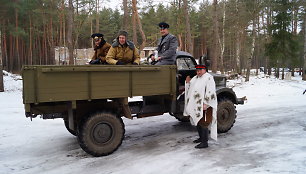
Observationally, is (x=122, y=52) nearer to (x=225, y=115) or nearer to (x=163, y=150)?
(x=163, y=150)

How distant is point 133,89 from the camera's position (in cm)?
463

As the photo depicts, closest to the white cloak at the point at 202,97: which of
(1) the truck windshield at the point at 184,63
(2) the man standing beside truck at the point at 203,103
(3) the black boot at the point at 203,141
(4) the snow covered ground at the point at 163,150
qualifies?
(2) the man standing beside truck at the point at 203,103

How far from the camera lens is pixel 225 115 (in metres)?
5.98

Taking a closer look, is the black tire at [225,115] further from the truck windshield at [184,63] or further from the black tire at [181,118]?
the truck windshield at [184,63]

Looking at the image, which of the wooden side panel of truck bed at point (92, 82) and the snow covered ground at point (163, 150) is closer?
the wooden side panel of truck bed at point (92, 82)

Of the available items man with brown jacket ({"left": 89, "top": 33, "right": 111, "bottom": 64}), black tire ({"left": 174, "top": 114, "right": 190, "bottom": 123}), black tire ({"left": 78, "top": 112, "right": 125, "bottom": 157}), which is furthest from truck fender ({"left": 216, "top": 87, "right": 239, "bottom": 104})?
man with brown jacket ({"left": 89, "top": 33, "right": 111, "bottom": 64})

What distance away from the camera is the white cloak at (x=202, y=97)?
486 centimetres

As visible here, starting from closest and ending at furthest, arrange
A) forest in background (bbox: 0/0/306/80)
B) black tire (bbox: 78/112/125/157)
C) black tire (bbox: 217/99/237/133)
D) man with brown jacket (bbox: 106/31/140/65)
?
black tire (bbox: 78/112/125/157) → man with brown jacket (bbox: 106/31/140/65) → black tire (bbox: 217/99/237/133) → forest in background (bbox: 0/0/306/80)

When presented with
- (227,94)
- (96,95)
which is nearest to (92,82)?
(96,95)

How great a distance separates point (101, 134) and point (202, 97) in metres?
2.04

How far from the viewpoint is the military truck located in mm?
3882

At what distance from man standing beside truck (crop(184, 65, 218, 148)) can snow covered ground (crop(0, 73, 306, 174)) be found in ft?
1.24

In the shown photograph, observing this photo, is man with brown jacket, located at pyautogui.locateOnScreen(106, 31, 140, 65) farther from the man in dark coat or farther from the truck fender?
the truck fender

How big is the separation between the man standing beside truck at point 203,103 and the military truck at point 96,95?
0.45m
